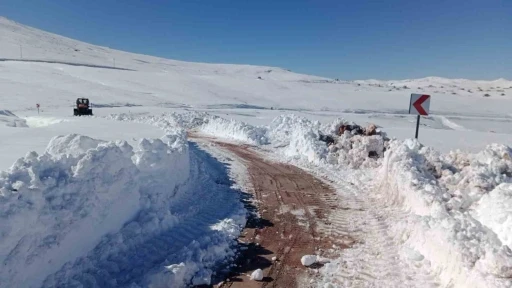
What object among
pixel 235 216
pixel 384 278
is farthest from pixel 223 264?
pixel 384 278

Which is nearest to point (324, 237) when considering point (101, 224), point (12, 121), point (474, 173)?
point (474, 173)

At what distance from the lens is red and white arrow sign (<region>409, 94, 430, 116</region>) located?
9.41 meters

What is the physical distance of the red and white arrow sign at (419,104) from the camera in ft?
30.9

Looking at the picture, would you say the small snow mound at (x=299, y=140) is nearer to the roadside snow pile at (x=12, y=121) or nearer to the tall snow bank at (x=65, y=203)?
the tall snow bank at (x=65, y=203)

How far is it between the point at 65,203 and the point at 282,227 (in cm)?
396

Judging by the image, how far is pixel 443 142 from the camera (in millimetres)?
14539

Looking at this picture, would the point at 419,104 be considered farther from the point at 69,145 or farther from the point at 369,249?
the point at 69,145

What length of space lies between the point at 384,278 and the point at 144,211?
14.0 feet

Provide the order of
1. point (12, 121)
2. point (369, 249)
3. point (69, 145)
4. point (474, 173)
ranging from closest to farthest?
1. point (369, 249)
2. point (69, 145)
3. point (474, 173)
4. point (12, 121)

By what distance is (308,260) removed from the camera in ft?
18.9

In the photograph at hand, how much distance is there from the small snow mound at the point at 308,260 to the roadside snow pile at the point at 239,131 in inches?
469

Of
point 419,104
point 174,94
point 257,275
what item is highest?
point 174,94

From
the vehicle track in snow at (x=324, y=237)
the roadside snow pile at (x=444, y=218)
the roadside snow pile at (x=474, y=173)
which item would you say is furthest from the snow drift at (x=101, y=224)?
the roadside snow pile at (x=474, y=173)

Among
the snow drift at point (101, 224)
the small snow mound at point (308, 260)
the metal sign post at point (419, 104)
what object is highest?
the metal sign post at point (419, 104)
